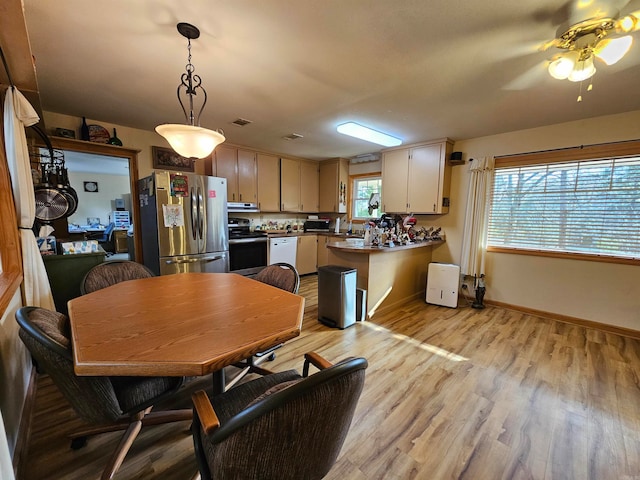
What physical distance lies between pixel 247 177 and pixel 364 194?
2.30m

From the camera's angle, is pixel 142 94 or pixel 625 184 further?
pixel 625 184

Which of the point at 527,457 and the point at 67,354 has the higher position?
the point at 67,354

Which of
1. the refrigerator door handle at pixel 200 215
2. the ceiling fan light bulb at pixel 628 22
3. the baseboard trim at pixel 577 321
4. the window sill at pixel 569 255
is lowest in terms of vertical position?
the baseboard trim at pixel 577 321

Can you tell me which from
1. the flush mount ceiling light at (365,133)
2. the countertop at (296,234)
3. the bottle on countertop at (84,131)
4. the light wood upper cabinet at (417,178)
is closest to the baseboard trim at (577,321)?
the light wood upper cabinet at (417,178)

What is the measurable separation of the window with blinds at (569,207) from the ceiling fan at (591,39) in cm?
192

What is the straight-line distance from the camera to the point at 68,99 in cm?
254

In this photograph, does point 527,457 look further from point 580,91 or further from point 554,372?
point 580,91

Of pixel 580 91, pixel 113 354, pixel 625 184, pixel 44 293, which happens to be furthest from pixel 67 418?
pixel 625 184

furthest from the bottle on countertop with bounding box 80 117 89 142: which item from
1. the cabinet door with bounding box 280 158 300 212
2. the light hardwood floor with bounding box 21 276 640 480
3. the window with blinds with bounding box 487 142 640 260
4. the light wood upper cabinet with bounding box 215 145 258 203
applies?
the window with blinds with bounding box 487 142 640 260

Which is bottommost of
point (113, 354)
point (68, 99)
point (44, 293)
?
point (44, 293)

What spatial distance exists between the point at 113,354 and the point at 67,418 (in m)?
1.27

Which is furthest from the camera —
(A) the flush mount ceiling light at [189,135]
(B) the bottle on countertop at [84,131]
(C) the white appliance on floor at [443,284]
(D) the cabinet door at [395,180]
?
(D) the cabinet door at [395,180]

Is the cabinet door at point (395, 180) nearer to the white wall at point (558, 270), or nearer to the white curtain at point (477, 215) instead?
the white wall at point (558, 270)

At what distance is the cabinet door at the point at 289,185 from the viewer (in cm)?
496
